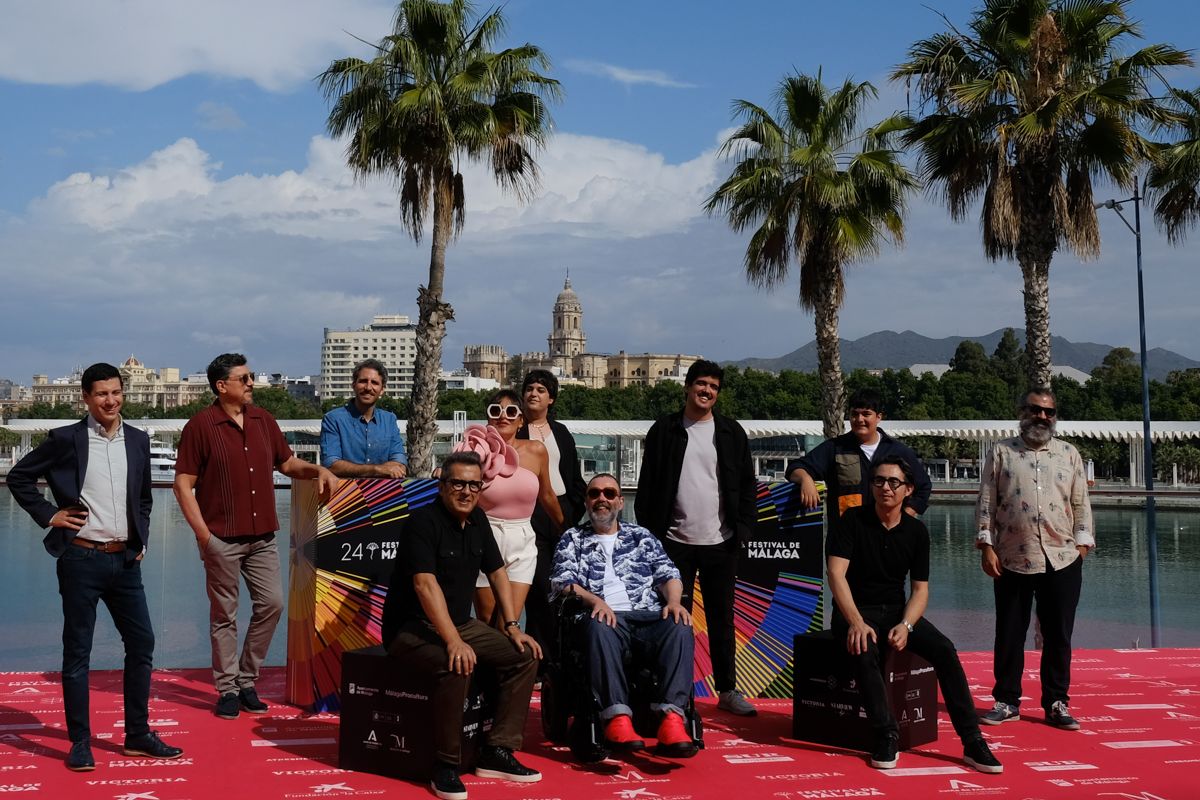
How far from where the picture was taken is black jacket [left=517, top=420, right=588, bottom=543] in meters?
5.49

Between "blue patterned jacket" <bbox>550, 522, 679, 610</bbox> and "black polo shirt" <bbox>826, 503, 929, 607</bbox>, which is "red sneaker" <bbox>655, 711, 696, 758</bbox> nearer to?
"blue patterned jacket" <bbox>550, 522, 679, 610</bbox>

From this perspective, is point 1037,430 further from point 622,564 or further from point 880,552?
point 622,564

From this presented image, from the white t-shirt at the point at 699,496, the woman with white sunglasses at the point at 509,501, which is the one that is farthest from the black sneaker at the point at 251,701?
the white t-shirt at the point at 699,496

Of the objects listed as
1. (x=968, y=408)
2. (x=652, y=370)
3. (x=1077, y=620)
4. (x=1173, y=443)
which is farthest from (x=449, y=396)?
(x=652, y=370)

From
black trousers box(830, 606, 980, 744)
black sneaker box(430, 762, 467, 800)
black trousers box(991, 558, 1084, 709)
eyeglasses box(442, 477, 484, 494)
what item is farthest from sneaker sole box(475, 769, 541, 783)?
black trousers box(991, 558, 1084, 709)

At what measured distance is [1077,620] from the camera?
7.93m

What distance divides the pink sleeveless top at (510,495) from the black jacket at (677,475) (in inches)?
22.7

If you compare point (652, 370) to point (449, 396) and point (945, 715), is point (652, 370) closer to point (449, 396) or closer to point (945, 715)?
point (449, 396)

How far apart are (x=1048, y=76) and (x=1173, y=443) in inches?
1508

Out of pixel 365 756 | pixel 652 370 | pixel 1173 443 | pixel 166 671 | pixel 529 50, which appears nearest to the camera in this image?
pixel 365 756

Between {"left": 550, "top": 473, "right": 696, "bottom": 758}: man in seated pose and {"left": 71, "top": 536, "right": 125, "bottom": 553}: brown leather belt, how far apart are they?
1.86m

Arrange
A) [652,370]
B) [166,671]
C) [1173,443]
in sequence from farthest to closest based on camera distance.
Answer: [652,370]
[1173,443]
[166,671]

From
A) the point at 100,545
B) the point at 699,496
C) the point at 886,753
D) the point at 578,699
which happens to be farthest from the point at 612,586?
the point at 100,545

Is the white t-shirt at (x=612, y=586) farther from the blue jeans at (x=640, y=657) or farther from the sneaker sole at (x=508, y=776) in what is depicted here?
the sneaker sole at (x=508, y=776)
